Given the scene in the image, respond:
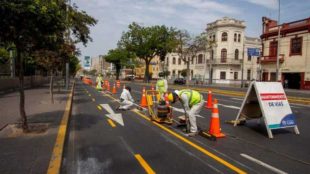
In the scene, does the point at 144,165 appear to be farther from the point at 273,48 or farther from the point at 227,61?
the point at 227,61

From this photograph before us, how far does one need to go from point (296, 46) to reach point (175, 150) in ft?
132

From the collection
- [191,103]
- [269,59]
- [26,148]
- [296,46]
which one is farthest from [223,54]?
[26,148]

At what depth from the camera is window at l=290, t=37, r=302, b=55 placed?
39.8 m

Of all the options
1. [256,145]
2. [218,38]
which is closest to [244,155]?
[256,145]

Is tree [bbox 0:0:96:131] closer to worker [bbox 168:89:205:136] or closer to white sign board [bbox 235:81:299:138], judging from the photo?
worker [bbox 168:89:205:136]

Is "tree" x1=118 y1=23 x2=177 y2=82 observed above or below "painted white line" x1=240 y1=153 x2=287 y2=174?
above

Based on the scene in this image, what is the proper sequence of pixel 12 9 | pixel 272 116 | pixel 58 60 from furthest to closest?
pixel 58 60 < pixel 272 116 < pixel 12 9

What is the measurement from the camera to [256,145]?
7.26m

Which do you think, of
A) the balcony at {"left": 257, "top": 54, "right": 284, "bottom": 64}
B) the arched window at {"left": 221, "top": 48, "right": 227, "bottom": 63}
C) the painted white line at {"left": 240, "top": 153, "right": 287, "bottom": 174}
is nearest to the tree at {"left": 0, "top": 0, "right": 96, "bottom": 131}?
the painted white line at {"left": 240, "top": 153, "right": 287, "bottom": 174}

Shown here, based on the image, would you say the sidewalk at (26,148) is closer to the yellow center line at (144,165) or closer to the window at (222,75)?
the yellow center line at (144,165)

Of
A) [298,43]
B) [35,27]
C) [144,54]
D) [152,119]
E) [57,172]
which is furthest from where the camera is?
[144,54]

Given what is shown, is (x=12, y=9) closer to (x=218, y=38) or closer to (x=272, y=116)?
(x=272, y=116)

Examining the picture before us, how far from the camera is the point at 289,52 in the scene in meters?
41.4

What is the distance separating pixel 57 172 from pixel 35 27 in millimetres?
3940
